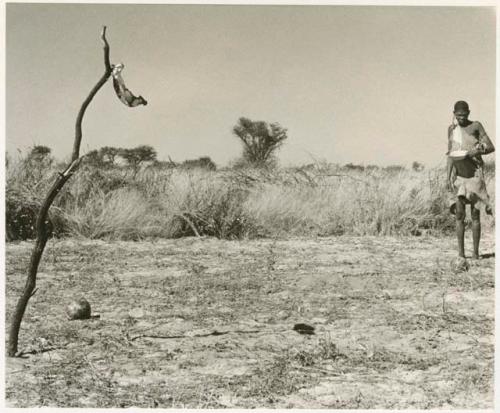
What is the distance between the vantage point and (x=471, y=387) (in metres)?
3.49

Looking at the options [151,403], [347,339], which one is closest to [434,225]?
[347,339]

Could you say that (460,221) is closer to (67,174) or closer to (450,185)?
(450,185)

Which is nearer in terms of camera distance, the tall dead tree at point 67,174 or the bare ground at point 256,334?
the bare ground at point 256,334

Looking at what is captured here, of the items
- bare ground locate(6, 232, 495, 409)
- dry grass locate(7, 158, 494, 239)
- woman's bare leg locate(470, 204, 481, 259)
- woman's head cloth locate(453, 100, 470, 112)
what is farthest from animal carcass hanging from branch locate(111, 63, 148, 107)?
dry grass locate(7, 158, 494, 239)

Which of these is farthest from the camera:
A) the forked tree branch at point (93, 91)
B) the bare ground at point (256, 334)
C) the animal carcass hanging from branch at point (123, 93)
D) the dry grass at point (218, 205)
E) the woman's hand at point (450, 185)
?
the dry grass at point (218, 205)

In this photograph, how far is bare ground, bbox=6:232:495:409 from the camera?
3.44m

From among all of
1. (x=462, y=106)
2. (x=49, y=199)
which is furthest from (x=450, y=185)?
(x=49, y=199)

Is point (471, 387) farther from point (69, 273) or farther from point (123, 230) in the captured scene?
point (123, 230)

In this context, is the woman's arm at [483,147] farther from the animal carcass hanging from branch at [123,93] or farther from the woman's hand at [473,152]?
the animal carcass hanging from branch at [123,93]

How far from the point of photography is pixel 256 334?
436 cm

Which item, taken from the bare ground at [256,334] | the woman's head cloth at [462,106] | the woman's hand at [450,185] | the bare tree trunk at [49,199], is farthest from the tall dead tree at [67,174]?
the woman's hand at [450,185]

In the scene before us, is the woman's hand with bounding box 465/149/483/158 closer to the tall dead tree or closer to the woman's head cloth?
the woman's head cloth

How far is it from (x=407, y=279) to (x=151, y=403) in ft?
10.9

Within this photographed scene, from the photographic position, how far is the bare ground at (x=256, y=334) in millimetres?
3441
